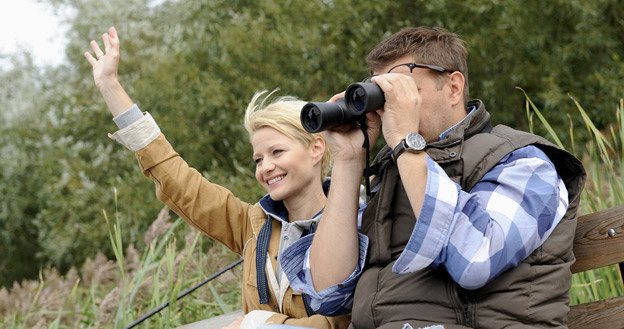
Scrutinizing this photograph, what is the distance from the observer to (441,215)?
189 centimetres

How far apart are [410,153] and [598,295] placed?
1482 millimetres

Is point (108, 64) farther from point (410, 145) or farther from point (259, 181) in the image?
point (410, 145)

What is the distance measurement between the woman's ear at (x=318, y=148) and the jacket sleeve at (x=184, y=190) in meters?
0.36

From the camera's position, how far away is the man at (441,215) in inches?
74.8

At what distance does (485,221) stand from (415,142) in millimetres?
Answer: 301

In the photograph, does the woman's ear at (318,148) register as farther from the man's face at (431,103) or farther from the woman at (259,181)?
the man's face at (431,103)

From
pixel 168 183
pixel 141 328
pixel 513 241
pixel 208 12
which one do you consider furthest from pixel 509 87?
pixel 513 241

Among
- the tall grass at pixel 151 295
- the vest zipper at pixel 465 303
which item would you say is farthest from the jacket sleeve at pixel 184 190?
the vest zipper at pixel 465 303

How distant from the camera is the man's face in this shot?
7.42 ft

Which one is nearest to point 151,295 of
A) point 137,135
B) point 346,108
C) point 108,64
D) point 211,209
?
point 211,209

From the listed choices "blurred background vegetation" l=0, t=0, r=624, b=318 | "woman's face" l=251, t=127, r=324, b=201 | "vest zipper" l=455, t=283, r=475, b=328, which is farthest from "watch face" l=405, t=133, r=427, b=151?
"blurred background vegetation" l=0, t=0, r=624, b=318

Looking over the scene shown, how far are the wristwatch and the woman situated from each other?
0.83 meters

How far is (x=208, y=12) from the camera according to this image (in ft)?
35.9

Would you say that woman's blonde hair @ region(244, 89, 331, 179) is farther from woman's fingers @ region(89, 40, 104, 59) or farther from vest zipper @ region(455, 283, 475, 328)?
vest zipper @ region(455, 283, 475, 328)
